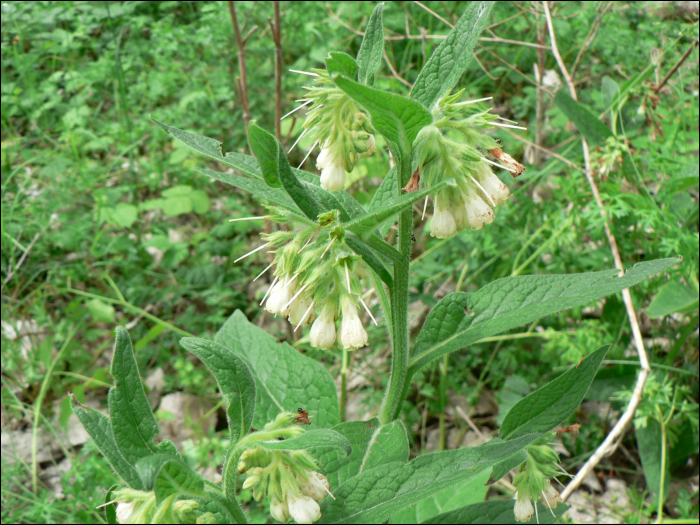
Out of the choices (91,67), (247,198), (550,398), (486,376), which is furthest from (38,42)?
(550,398)

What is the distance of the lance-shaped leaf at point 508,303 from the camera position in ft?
3.98

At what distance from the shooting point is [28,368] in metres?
3.12

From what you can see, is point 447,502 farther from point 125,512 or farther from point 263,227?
point 263,227

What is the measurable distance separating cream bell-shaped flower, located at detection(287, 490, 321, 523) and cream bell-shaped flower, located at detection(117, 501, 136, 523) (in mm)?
296

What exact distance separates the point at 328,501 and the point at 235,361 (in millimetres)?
397

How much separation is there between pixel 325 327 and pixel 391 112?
0.47 meters

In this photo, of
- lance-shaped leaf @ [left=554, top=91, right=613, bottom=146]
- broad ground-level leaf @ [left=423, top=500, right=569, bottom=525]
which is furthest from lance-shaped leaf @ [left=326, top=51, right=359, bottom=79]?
lance-shaped leaf @ [left=554, top=91, right=613, bottom=146]

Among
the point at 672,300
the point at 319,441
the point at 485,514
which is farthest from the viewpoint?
the point at 672,300

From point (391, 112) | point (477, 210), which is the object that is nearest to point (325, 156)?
point (391, 112)

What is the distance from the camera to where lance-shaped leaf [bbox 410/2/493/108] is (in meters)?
1.17

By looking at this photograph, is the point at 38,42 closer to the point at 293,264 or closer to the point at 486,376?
the point at 486,376

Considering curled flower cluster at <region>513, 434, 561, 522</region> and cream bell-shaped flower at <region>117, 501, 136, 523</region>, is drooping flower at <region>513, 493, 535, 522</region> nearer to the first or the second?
curled flower cluster at <region>513, 434, 561, 522</region>

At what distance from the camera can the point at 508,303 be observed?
1.38 m

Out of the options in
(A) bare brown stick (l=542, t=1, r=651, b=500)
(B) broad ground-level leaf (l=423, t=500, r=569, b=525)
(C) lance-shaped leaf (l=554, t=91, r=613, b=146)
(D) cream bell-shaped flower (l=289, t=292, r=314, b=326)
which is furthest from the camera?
(C) lance-shaped leaf (l=554, t=91, r=613, b=146)
